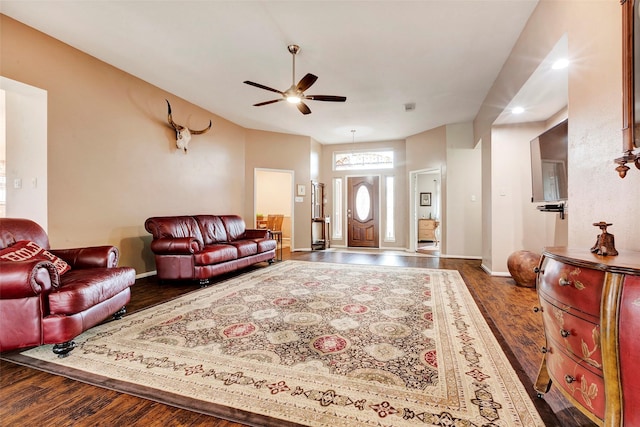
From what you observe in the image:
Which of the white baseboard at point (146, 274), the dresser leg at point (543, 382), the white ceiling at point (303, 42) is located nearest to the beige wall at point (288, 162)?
the white ceiling at point (303, 42)

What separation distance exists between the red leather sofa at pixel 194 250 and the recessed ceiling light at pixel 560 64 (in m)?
4.24

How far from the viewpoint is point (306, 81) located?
127 inches

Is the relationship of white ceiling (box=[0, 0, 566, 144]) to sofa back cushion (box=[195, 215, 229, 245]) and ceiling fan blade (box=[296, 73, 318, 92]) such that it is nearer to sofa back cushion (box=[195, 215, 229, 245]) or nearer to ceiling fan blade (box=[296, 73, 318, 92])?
ceiling fan blade (box=[296, 73, 318, 92])

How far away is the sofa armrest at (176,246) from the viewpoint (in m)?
3.74

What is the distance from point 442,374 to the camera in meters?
1.71

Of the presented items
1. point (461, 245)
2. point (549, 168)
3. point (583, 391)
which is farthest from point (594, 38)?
point (461, 245)

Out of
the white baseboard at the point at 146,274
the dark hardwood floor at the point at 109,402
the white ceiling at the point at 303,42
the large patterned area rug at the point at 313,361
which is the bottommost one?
the dark hardwood floor at the point at 109,402

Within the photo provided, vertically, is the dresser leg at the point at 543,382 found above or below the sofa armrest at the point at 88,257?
below

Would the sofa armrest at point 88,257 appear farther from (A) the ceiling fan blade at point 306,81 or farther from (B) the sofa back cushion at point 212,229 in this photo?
(A) the ceiling fan blade at point 306,81

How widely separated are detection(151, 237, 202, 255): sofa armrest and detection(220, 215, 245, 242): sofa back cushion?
1358 millimetres

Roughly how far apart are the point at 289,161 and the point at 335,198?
1902mm

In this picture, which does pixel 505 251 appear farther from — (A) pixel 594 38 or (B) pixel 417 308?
(A) pixel 594 38

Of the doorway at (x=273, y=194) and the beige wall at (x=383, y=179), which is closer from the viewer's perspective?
the beige wall at (x=383, y=179)

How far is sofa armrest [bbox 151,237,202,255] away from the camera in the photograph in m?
3.74
